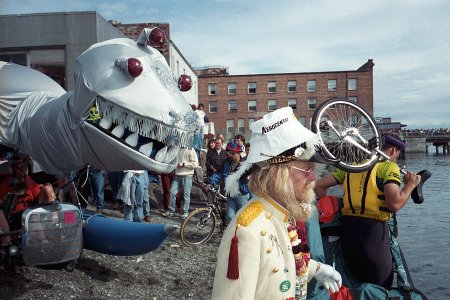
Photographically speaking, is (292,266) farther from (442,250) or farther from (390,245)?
(442,250)

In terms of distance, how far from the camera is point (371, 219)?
379 centimetres

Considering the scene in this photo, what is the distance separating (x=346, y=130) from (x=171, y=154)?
203cm

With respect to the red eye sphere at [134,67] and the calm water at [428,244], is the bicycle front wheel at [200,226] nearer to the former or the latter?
the calm water at [428,244]

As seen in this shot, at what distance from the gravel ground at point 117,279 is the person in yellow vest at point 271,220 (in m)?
3.27

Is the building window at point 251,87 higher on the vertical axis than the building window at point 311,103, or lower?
higher

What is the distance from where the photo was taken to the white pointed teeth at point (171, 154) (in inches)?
146

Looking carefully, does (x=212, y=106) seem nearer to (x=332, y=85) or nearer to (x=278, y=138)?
(x=332, y=85)

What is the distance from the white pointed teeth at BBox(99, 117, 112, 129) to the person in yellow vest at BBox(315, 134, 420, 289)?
211 centimetres

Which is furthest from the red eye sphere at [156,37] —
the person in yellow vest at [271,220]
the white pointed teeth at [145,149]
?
the person in yellow vest at [271,220]

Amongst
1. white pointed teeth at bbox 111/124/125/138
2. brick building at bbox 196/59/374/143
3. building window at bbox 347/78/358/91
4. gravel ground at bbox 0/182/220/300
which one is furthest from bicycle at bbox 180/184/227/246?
building window at bbox 347/78/358/91

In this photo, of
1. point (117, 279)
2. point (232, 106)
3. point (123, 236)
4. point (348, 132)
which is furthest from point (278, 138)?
point (232, 106)

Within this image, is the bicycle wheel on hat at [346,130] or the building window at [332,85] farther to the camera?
the building window at [332,85]

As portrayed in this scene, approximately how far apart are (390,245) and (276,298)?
83.1 inches

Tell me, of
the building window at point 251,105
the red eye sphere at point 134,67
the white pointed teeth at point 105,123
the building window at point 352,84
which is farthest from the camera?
the building window at point 251,105
